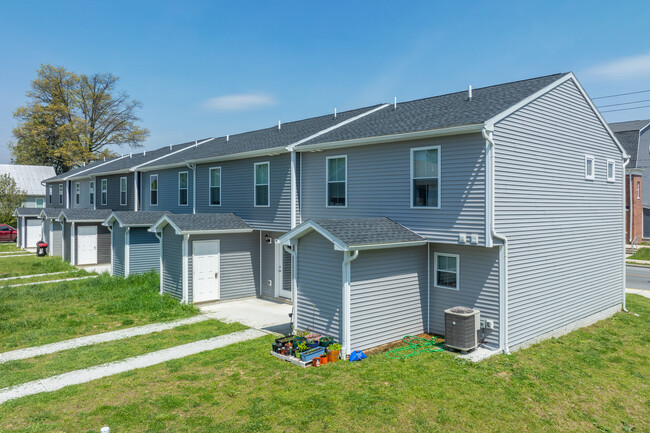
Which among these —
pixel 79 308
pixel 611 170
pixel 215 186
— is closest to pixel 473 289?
pixel 611 170

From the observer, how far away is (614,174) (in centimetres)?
1429

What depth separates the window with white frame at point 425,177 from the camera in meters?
10.5

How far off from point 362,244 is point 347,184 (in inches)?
143

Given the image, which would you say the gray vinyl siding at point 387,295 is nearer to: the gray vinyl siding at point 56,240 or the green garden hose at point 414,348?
the green garden hose at point 414,348

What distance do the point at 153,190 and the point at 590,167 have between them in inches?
754

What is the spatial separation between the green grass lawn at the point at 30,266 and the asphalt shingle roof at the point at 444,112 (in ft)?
52.6

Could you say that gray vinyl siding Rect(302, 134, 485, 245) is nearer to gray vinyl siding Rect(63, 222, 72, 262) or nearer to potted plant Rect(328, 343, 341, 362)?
potted plant Rect(328, 343, 341, 362)

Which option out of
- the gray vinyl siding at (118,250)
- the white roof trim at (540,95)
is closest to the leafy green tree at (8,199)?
the gray vinyl siding at (118,250)

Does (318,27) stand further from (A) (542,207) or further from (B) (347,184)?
(A) (542,207)

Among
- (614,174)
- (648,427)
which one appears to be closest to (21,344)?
(648,427)

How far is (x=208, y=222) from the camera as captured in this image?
50.2 ft

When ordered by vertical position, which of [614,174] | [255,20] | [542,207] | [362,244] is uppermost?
[255,20]

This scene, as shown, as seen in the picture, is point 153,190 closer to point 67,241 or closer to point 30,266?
point 67,241

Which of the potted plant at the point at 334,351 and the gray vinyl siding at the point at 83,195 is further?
the gray vinyl siding at the point at 83,195
